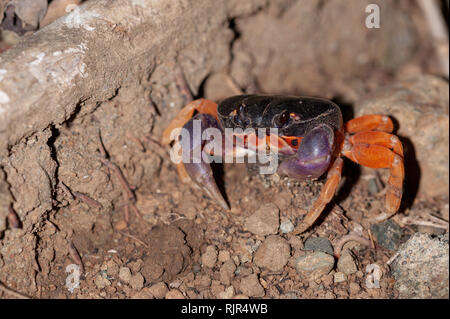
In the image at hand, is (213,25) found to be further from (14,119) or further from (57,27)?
(14,119)

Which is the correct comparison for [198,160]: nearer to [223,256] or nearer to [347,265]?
[223,256]

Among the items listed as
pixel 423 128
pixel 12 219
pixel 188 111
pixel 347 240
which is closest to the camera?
pixel 12 219

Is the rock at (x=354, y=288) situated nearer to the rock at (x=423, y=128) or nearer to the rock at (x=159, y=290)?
the rock at (x=159, y=290)

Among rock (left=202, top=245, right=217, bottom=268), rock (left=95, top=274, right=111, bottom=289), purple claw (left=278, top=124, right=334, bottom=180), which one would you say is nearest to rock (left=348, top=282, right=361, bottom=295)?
purple claw (left=278, top=124, right=334, bottom=180)

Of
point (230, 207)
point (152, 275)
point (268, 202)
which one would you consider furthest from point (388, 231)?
point (152, 275)

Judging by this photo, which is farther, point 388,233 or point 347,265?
point 388,233

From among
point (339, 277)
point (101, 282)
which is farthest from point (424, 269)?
point (101, 282)
